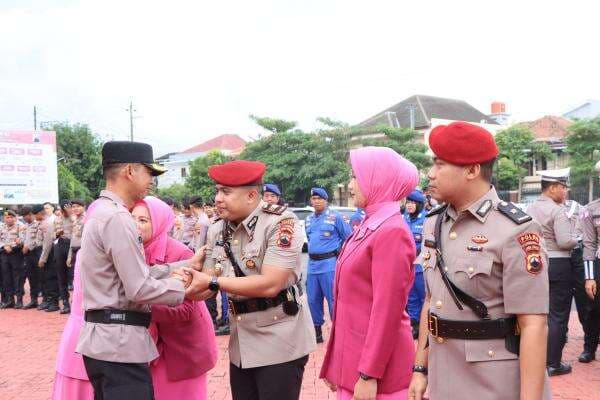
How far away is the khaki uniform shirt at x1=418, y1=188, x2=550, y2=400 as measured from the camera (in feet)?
6.91

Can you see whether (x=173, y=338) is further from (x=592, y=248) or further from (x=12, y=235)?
(x=12, y=235)

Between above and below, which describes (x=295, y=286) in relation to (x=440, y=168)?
below

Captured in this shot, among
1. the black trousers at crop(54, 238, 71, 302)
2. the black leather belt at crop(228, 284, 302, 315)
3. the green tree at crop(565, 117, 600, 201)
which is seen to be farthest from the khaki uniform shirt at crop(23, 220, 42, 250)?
the green tree at crop(565, 117, 600, 201)

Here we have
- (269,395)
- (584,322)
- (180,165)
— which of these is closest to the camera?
(269,395)

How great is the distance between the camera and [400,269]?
2.47 m

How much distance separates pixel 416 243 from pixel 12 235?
7955 millimetres

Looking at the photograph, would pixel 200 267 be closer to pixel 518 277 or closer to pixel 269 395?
pixel 269 395

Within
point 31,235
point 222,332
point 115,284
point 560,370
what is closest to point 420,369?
point 115,284

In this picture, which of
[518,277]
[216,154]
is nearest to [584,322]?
[518,277]

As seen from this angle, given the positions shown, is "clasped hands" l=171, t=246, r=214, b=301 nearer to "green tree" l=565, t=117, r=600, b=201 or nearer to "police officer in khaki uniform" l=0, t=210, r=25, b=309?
"police officer in khaki uniform" l=0, t=210, r=25, b=309

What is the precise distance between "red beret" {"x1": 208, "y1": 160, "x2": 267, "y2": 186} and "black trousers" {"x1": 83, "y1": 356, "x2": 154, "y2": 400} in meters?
1.00

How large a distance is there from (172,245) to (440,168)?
1.74 metres

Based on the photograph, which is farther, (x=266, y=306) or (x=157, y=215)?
(x=157, y=215)

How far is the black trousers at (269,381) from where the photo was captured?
2.97 meters
